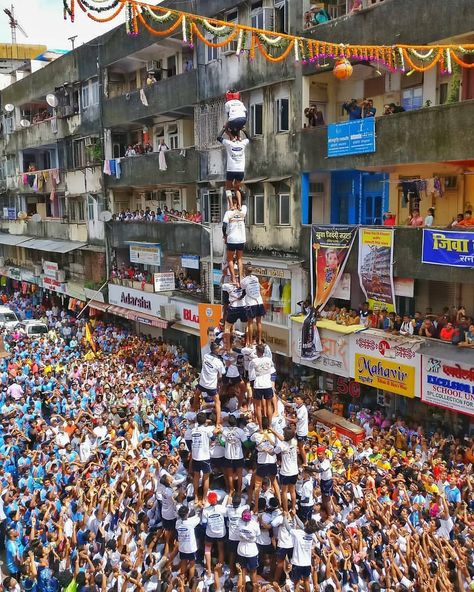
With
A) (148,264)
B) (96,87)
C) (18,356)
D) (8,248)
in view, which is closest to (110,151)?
(96,87)

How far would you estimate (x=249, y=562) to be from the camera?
9.89 metres

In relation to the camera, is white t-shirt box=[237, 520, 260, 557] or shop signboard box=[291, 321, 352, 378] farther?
shop signboard box=[291, 321, 352, 378]

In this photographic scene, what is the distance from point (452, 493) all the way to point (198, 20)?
361 inches

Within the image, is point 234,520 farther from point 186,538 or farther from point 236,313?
point 236,313

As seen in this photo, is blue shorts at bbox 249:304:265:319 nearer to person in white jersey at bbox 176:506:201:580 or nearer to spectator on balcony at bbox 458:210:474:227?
person in white jersey at bbox 176:506:201:580

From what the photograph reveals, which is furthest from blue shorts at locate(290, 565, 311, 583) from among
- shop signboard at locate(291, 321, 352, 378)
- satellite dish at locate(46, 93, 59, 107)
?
satellite dish at locate(46, 93, 59, 107)

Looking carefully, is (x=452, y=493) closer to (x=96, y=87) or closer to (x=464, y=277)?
(x=464, y=277)

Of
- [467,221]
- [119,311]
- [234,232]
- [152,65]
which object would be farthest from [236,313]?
[152,65]

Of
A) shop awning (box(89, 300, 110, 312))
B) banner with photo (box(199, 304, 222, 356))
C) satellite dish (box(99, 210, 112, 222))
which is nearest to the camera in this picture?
banner with photo (box(199, 304, 222, 356))

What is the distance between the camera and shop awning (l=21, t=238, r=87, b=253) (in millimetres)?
31669

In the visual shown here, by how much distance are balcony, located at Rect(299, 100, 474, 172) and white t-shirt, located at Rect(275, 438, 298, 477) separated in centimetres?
Answer: 793

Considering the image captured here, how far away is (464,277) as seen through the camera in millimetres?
14602

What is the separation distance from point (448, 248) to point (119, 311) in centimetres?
1643

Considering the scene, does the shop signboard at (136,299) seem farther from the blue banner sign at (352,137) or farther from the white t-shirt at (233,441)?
the white t-shirt at (233,441)
